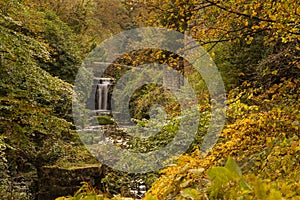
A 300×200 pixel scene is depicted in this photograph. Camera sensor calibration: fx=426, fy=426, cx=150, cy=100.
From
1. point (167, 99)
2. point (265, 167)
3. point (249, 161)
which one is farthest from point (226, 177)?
point (167, 99)

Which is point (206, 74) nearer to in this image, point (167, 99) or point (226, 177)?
point (167, 99)

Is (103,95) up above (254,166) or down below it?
below

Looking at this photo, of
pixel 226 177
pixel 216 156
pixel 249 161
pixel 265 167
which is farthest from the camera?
pixel 216 156

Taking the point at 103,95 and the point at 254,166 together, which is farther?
the point at 103,95

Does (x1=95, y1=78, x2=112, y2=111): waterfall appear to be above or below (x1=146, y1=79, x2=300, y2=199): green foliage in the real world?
below

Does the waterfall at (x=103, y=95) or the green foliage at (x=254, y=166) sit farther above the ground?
the green foliage at (x=254, y=166)

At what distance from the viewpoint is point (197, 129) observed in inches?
306

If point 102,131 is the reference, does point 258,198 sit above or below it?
above

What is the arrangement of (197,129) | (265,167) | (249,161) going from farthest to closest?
(197,129) < (249,161) < (265,167)

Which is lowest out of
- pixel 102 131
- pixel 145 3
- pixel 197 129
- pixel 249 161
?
pixel 102 131

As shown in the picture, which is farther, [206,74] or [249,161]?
[206,74]

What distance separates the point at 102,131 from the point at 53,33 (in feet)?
11.7

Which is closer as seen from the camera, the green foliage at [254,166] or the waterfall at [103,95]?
the green foliage at [254,166]

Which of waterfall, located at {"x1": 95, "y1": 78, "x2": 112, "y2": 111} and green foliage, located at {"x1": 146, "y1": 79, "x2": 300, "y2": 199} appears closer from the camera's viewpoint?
green foliage, located at {"x1": 146, "y1": 79, "x2": 300, "y2": 199}
